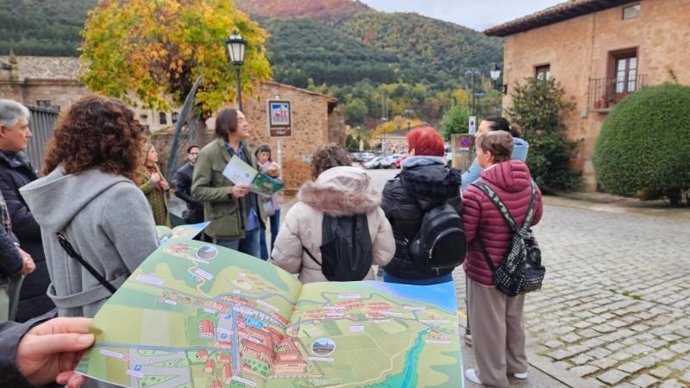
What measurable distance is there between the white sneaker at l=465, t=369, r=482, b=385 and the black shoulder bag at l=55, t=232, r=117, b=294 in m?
2.58

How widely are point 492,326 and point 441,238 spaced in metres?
0.92

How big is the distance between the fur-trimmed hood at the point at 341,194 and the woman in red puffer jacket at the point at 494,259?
2.79 feet

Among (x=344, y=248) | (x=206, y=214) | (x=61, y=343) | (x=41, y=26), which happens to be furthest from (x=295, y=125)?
(x=41, y=26)

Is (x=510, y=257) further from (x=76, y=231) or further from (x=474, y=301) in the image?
(x=76, y=231)

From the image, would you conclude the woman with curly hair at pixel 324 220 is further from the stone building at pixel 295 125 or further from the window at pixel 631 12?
the window at pixel 631 12

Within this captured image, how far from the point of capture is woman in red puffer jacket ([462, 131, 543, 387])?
2.87m

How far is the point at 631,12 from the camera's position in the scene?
49.2 feet

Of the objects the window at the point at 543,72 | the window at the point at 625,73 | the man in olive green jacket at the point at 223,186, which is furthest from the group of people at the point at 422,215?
the window at the point at 543,72

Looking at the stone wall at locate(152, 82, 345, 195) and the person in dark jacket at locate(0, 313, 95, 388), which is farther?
the stone wall at locate(152, 82, 345, 195)

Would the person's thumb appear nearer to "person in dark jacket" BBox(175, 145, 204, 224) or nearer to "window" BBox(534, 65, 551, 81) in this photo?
"person in dark jacket" BBox(175, 145, 204, 224)

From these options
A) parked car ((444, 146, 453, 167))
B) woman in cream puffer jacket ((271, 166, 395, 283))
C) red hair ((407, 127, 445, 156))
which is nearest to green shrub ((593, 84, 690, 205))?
parked car ((444, 146, 453, 167))

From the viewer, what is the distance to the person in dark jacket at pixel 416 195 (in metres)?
2.66

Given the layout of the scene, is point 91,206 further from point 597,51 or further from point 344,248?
point 597,51

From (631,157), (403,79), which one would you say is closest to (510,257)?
(631,157)
